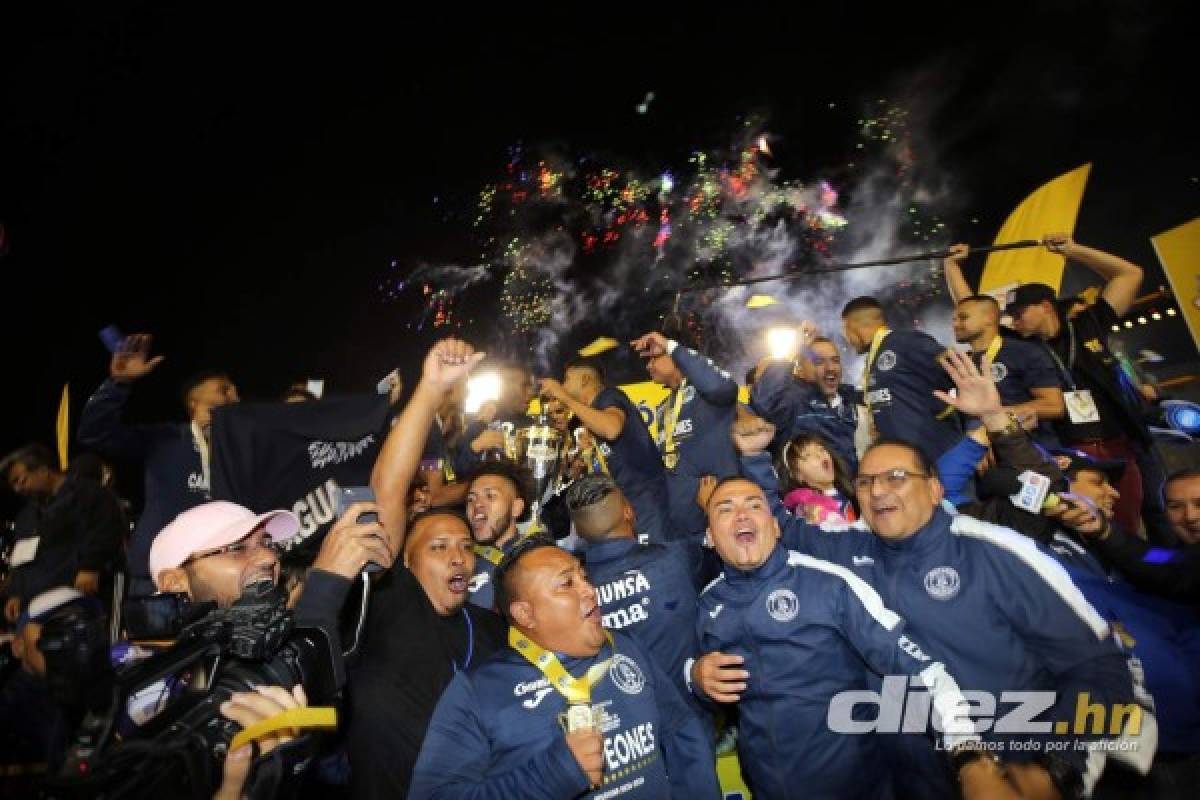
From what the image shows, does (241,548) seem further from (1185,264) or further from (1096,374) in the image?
(1185,264)

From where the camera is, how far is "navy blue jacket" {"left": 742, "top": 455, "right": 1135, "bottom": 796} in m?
3.18

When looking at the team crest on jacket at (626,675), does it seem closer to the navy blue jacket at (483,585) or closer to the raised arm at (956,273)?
the navy blue jacket at (483,585)

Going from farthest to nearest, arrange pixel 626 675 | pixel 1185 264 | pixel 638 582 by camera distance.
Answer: pixel 1185 264 → pixel 638 582 → pixel 626 675

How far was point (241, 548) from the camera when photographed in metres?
2.74

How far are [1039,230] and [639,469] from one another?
26.9ft

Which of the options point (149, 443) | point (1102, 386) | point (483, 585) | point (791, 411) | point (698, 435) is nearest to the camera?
point (483, 585)

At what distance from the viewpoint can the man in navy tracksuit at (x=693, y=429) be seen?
625cm

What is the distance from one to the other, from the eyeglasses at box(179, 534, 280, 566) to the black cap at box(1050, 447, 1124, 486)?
5256mm

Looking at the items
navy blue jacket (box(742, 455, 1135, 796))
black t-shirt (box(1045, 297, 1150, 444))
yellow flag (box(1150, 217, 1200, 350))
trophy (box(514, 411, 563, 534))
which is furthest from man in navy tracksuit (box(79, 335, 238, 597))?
yellow flag (box(1150, 217, 1200, 350))

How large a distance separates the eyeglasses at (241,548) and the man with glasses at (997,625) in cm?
321

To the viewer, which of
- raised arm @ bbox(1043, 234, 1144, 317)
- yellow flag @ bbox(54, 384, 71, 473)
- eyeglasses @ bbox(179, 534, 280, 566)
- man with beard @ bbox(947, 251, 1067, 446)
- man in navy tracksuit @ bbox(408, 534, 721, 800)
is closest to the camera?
eyeglasses @ bbox(179, 534, 280, 566)

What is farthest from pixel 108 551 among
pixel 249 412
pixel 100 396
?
pixel 249 412

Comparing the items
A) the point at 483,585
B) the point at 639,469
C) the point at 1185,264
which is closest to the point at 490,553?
the point at 483,585

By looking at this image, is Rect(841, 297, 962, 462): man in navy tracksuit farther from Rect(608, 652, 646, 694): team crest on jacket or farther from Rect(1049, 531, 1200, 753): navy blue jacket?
Rect(608, 652, 646, 694): team crest on jacket
